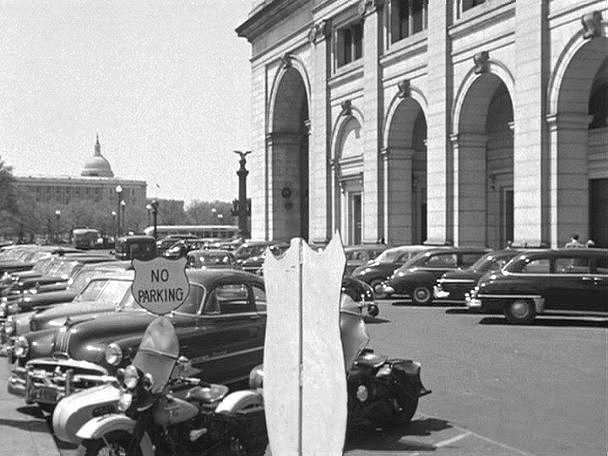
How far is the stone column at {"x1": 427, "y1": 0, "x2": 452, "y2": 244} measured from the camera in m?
32.6

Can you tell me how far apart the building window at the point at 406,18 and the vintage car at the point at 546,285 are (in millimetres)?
19965

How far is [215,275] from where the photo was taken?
32.9 feet

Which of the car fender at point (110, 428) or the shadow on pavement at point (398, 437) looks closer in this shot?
the car fender at point (110, 428)

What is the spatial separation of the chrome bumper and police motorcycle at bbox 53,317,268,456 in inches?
61.8

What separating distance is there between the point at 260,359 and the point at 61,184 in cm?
15249

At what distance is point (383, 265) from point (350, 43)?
20.0m

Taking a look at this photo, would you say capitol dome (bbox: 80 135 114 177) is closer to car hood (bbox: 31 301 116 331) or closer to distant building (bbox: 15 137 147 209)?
distant building (bbox: 15 137 147 209)

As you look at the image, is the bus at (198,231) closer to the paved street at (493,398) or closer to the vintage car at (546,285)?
the vintage car at (546,285)

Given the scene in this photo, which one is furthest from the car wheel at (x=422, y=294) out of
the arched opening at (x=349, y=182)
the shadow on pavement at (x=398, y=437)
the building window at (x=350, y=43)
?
the building window at (x=350, y=43)

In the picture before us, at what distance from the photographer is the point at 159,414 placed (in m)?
6.30

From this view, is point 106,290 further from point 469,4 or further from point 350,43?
point 350,43

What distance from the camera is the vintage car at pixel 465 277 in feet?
68.4

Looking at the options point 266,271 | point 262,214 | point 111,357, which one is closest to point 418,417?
point 111,357

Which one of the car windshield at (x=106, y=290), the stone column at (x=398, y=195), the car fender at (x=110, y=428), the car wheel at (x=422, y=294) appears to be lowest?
the car wheel at (x=422, y=294)
